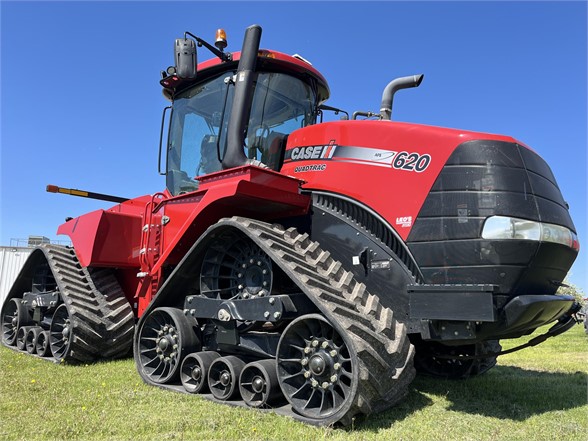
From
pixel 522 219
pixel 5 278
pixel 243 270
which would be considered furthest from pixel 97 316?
pixel 5 278

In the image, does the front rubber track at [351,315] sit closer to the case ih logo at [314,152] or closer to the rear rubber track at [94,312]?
the case ih logo at [314,152]

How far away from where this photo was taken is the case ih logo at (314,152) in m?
5.00

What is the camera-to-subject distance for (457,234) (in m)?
4.02

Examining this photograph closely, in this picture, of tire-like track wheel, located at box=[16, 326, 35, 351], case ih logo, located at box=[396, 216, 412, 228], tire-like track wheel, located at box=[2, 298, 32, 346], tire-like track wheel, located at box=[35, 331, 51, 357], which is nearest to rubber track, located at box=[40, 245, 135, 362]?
tire-like track wheel, located at box=[35, 331, 51, 357]

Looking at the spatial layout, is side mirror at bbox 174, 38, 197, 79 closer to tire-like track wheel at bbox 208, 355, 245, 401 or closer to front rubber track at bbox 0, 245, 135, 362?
tire-like track wheel at bbox 208, 355, 245, 401

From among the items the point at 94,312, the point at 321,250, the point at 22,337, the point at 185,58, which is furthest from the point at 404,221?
the point at 22,337

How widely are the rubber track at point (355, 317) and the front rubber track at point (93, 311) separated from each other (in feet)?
10.3

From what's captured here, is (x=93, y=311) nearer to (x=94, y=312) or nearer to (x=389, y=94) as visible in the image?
(x=94, y=312)

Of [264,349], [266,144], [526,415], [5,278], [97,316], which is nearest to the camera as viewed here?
[526,415]

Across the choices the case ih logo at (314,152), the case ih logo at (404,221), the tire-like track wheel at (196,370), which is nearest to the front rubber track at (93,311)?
the tire-like track wheel at (196,370)

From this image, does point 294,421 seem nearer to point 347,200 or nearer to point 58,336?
point 347,200

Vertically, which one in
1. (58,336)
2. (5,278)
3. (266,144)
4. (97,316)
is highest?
(266,144)

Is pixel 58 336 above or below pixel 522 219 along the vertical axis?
below

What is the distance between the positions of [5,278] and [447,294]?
67.6 ft
